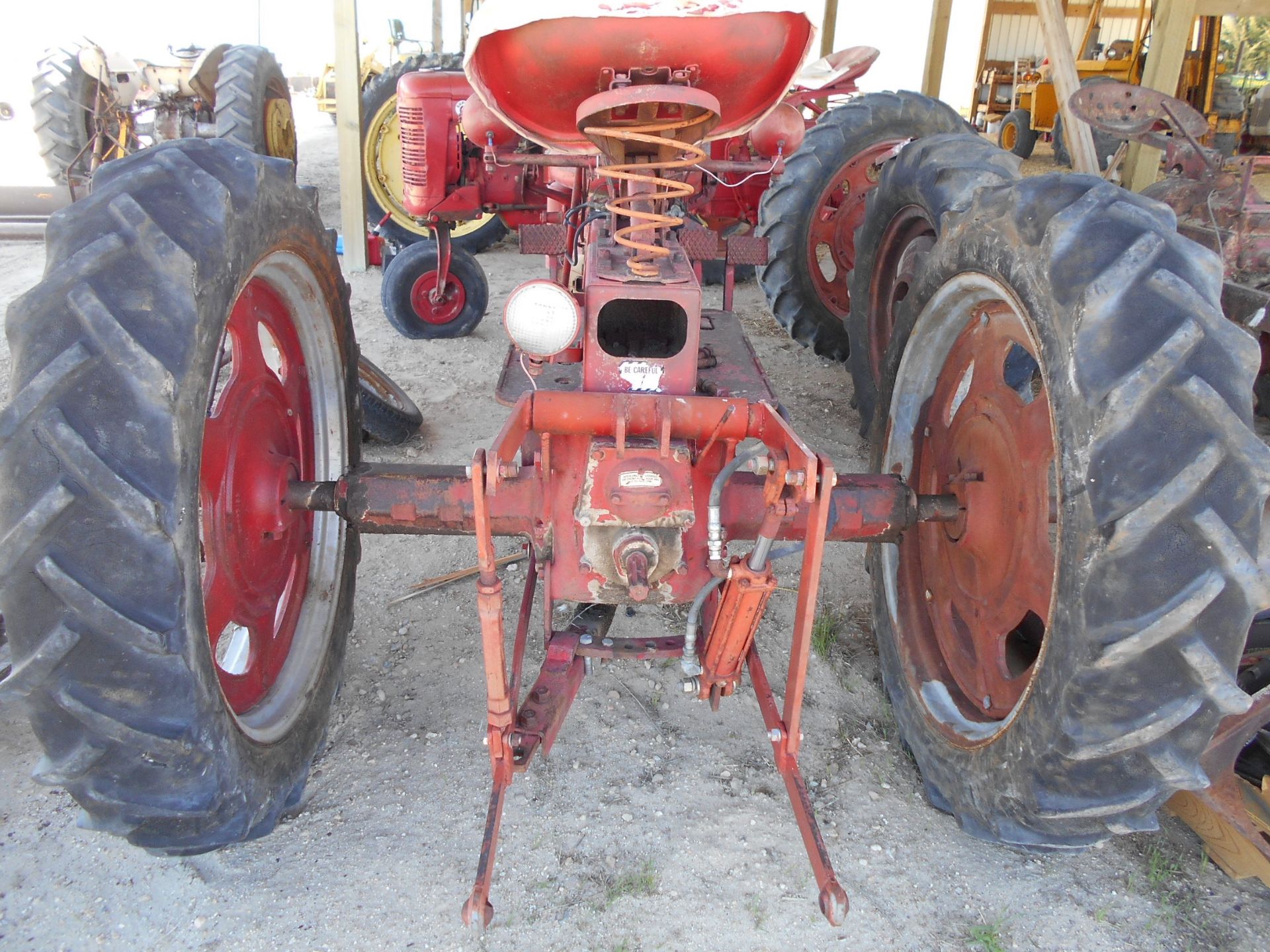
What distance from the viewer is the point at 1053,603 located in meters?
1.64

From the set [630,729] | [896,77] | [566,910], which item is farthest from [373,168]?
[896,77]

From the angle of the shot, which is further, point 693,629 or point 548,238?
point 548,238

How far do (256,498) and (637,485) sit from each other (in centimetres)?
94

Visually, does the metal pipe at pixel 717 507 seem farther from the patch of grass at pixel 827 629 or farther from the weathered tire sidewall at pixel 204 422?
the patch of grass at pixel 827 629

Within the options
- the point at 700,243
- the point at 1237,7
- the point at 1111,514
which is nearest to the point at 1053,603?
the point at 1111,514

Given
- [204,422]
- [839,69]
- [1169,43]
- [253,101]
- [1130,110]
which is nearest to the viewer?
[204,422]

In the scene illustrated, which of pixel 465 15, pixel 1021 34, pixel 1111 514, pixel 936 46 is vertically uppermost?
pixel 1021 34

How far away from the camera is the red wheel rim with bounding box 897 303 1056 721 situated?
1958mm

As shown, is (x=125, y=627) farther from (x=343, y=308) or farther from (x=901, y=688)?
(x=901, y=688)

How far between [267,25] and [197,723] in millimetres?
26653

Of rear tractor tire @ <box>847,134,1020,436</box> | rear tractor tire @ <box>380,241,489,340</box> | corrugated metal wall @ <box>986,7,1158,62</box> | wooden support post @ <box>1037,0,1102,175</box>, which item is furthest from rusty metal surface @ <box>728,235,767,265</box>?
corrugated metal wall @ <box>986,7,1158,62</box>

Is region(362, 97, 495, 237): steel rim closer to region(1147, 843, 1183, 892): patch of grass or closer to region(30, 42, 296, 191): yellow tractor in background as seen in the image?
region(30, 42, 296, 191): yellow tractor in background

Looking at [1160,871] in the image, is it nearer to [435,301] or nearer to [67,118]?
[435,301]

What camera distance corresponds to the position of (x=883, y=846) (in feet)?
7.00
